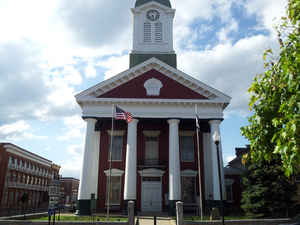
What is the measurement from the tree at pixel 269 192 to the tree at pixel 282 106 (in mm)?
12066

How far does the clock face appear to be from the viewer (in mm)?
31609

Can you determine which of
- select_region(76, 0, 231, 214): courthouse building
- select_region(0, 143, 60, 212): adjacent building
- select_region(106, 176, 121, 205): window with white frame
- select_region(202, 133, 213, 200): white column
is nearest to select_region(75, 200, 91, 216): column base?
select_region(76, 0, 231, 214): courthouse building

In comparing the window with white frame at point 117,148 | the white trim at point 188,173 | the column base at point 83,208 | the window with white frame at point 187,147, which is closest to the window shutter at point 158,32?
the window with white frame at point 187,147

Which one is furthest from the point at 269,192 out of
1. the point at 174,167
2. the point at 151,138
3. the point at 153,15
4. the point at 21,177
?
the point at 21,177

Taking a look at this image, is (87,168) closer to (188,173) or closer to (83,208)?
(83,208)

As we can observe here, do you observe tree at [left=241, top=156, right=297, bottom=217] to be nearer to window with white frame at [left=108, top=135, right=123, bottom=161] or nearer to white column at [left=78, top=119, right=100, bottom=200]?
window with white frame at [left=108, top=135, right=123, bottom=161]

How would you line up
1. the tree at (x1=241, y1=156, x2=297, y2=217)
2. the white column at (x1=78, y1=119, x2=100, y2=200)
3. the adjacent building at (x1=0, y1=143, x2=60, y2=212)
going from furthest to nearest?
the adjacent building at (x1=0, y1=143, x2=60, y2=212), the white column at (x1=78, y1=119, x2=100, y2=200), the tree at (x1=241, y1=156, x2=297, y2=217)

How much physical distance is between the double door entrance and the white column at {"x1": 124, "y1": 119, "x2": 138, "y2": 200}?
132 inches

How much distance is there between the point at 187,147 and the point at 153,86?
273 inches

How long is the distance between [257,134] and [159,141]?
18.7 m

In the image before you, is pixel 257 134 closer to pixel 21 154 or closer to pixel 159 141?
pixel 159 141

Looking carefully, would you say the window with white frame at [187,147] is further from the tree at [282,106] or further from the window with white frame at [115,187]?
the tree at [282,106]

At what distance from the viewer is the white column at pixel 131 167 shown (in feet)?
70.8

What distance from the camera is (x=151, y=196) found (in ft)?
81.2
